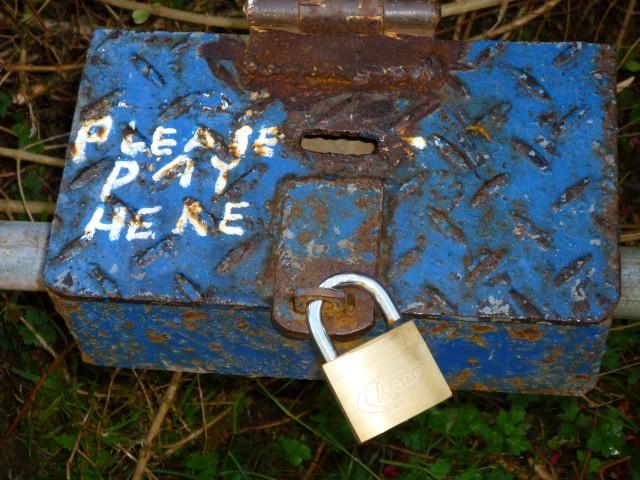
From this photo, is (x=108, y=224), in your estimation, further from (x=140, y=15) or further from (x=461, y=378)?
(x=140, y=15)

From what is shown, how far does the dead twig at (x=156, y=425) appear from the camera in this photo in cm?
219

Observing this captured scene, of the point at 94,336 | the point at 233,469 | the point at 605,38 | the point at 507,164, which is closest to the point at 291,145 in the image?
the point at 507,164

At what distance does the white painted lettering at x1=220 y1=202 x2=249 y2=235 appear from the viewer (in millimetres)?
1377

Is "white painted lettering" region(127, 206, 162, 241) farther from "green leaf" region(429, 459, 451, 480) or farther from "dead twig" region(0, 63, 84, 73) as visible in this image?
"dead twig" region(0, 63, 84, 73)

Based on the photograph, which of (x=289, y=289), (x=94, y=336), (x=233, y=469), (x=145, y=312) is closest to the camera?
(x=289, y=289)

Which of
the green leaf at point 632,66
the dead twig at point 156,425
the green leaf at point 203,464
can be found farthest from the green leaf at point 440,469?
the green leaf at point 632,66

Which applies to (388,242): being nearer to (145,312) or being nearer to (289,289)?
(289,289)

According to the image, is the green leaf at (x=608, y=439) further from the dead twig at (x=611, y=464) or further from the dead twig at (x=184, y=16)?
the dead twig at (x=184, y=16)

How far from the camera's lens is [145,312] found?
1.40 meters

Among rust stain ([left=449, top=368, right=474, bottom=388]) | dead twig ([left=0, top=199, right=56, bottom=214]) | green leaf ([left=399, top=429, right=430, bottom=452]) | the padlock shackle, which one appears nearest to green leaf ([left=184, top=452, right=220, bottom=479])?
green leaf ([left=399, top=429, right=430, bottom=452])

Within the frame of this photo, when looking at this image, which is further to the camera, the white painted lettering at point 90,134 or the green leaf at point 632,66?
the green leaf at point 632,66

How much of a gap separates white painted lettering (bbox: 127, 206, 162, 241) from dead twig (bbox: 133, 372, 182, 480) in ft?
3.19

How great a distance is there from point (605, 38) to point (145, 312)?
1.88 metres

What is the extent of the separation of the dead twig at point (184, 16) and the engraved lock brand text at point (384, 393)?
1.49 m
